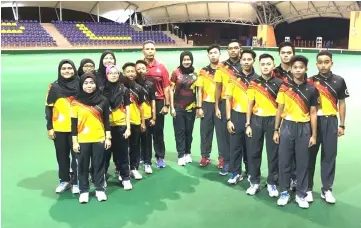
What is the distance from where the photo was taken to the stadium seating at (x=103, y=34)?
27953mm

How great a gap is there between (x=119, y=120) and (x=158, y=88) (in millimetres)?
899

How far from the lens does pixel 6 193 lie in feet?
13.2

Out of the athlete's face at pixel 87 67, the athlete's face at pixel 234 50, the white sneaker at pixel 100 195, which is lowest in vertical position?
the white sneaker at pixel 100 195

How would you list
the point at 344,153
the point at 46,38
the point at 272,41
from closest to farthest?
the point at 344,153
the point at 46,38
the point at 272,41

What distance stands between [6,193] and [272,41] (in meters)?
30.9

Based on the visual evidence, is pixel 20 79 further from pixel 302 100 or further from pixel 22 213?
pixel 302 100

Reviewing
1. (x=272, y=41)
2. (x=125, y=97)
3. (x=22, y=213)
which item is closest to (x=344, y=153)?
(x=125, y=97)

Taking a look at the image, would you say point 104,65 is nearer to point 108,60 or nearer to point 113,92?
point 108,60

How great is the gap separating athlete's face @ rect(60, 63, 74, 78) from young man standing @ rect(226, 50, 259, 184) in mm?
1653

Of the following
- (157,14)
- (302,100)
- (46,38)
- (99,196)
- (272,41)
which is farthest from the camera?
(157,14)

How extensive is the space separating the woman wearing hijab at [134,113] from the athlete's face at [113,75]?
1.07 ft

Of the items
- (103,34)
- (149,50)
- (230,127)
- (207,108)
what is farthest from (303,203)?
(103,34)

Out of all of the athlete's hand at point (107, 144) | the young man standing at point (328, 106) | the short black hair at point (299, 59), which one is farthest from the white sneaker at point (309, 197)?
the athlete's hand at point (107, 144)

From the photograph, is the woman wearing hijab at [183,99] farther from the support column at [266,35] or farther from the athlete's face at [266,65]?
the support column at [266,35]
